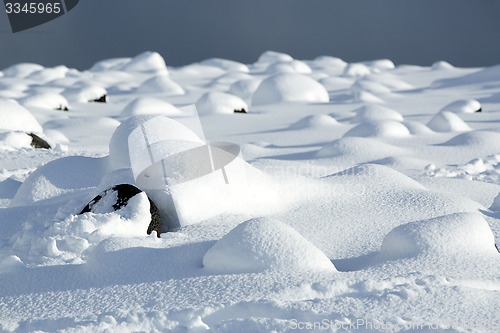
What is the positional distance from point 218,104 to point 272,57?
975 centimetres

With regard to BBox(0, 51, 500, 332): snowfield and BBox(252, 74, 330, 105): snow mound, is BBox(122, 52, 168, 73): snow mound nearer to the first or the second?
BBox(252, 74, 330, 105): snow mound

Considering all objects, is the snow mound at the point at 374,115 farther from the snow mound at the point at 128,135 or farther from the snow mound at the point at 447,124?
the snow mound at the point at 128,135

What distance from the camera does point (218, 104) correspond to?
852 centimetres

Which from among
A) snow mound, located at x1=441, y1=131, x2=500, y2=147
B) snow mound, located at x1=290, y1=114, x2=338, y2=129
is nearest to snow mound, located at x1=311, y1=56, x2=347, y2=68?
snow mound, located at x1=290, y1=114, x2=338, y2=129

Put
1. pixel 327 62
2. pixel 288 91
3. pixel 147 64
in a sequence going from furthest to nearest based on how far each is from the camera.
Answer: pixel 327 62
pixel 147 64
pixel 288 91

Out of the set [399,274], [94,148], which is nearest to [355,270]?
[399,274]

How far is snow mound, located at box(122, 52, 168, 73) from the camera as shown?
15.7m

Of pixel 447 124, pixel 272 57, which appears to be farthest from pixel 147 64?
pixel 447 124

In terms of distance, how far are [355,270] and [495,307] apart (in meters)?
0.56

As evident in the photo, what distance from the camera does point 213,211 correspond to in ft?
9.71

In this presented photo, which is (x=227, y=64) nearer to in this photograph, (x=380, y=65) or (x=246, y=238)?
(x=380, y=65)

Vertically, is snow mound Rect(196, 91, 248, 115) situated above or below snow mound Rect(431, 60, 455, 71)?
above

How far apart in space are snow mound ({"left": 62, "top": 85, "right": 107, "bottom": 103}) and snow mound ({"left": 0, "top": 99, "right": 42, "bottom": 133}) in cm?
393

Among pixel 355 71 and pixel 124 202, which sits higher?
pixel 124 202
